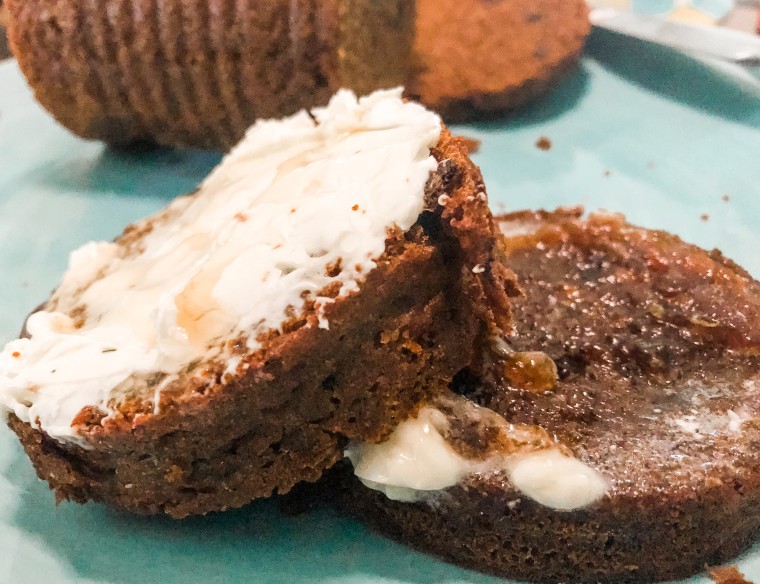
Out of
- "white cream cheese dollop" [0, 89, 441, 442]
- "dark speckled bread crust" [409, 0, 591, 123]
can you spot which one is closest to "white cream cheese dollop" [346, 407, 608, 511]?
"white cream cheese dollop" [0, 89, 441, 442]

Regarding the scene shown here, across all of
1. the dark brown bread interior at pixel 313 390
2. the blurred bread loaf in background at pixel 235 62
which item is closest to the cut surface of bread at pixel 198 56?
the blurred bread loaf in background at pixel 235 62

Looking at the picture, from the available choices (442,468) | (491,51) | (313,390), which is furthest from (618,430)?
(491,51)

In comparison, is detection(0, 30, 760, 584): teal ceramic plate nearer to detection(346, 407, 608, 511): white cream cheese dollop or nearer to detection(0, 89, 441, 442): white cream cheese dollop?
detection(346, 407, 608, 511): white cream cheese dollop

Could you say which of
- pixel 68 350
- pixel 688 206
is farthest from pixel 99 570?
pixel 688 206

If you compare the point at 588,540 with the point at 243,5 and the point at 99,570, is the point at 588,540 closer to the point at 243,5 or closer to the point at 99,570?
the point at 99,570

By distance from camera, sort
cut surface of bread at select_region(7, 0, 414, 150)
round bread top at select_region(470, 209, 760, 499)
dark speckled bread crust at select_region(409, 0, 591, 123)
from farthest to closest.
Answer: dark speckled bread crust at select_region(409, 0, 591, 123) → cut surface of bread at select_region(7, 0, 414, 150) → round bread top at select_region(470, 209, 760, 499)

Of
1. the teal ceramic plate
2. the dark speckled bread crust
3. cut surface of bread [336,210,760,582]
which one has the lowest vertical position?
the teal ceramic plate

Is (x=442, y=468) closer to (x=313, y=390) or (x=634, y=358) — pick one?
(x=313, y=390)
